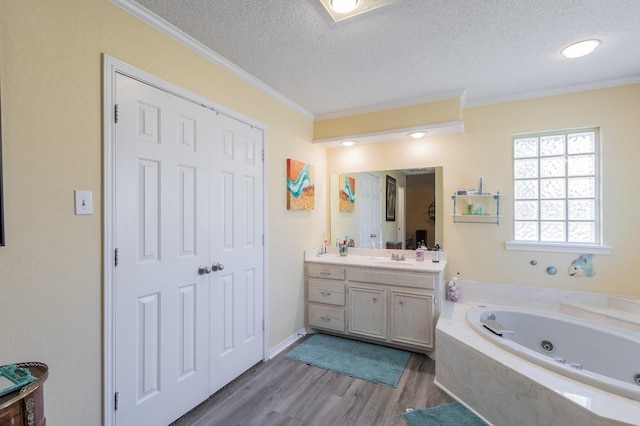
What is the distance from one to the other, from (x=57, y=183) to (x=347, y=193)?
2746mm

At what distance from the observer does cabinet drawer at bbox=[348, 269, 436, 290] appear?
2.60 meters

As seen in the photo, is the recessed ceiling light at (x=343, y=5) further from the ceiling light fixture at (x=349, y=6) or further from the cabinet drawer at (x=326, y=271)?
the cabinet drawer at (x=326, y=271)

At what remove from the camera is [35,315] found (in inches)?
50.1

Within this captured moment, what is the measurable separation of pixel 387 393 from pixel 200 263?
1648 mm

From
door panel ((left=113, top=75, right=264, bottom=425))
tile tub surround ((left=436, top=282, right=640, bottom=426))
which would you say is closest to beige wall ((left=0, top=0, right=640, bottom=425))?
door panel ((left=113, top=75, right=264, bottom=425))

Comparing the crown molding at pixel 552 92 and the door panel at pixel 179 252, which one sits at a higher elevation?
the crown molding at pixel 552 92

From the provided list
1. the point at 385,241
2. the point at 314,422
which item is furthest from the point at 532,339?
the point at 314,422

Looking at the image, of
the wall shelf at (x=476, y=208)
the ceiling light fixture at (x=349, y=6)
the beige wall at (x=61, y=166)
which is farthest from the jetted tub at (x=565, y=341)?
the beige wall at (x=61, y=166)

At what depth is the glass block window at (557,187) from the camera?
263 cm

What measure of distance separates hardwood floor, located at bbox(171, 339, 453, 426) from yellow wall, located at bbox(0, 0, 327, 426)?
0.77 m

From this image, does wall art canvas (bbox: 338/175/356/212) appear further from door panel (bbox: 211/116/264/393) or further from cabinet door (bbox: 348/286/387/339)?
door panel (bbox: 211/116/264/393)

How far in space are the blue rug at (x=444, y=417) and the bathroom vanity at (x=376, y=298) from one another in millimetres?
662

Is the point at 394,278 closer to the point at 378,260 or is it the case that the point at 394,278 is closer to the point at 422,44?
the point at 378,260

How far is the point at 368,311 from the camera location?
9.41ft
